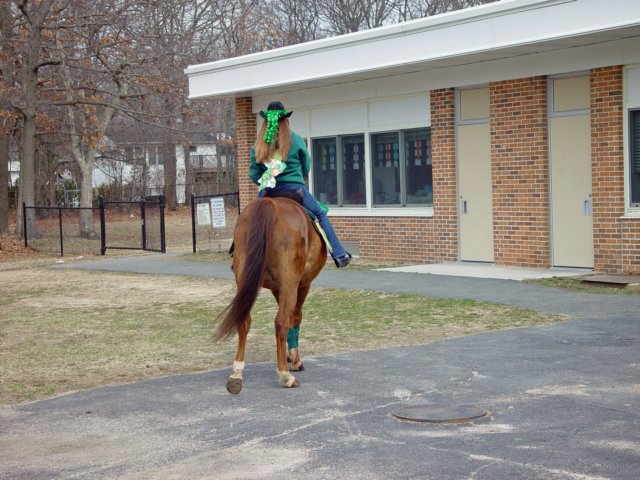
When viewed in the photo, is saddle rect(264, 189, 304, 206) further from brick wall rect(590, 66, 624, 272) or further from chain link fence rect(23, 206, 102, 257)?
chain link fence rect(23, 206, 102, 257)

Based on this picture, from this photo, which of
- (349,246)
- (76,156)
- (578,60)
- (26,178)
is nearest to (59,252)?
(26,178)

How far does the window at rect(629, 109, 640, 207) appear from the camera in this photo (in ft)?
53.9

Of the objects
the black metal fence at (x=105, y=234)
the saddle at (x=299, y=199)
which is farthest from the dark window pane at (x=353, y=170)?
the saddle at (x=299, y=199)

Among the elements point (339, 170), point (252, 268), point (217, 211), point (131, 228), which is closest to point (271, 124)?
point (252, 268)

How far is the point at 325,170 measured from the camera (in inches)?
916

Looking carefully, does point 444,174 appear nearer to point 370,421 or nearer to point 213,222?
point 213,222

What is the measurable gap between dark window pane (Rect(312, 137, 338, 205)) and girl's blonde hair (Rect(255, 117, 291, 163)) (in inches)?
519

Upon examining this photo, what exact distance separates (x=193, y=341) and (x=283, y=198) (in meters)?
3.17

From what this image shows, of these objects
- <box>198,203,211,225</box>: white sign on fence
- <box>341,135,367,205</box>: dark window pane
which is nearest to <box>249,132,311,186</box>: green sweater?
<box>341,135,367,205</box>: dark window pane

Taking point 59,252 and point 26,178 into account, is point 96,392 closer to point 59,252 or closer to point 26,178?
point 59,252

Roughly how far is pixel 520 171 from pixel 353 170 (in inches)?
193

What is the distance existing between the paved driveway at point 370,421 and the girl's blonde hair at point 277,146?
201 centimetres

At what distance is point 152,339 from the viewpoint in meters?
12.2

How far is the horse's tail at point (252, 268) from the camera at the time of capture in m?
8.54
